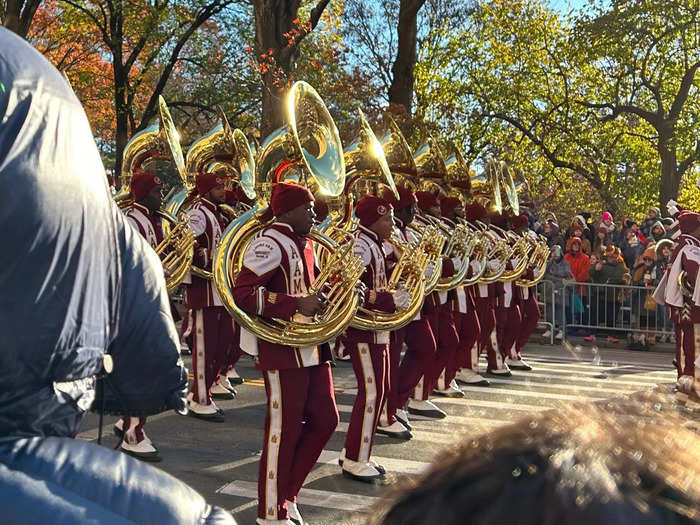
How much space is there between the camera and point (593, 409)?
2.74 feet

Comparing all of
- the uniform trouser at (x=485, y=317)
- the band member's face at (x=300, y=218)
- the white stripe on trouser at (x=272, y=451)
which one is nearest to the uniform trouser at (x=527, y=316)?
the uniform trouser at (x=485, y=317)

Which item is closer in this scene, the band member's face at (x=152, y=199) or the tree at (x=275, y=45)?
the band member's face at (x=152, y=199)

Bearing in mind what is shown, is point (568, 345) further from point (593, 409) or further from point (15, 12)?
point (593, 409)

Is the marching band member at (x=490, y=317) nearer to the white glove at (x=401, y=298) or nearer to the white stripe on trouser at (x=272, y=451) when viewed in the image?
the white glove at (x=401, y=298)

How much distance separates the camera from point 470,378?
11164mm

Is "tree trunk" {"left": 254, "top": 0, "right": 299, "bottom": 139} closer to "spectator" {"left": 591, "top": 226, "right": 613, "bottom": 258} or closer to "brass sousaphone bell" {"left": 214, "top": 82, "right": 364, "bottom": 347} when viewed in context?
"spectator" {"left": 591, "top": 226, "right": 613, "bottom": 258}

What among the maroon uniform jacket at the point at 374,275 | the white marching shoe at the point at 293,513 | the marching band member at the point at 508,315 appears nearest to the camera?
the white marching shoe at the point at 293,513

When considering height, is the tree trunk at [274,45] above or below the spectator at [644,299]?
above

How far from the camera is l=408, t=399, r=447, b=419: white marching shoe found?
8.91 metres

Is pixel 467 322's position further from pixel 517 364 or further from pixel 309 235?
pixel 309 235

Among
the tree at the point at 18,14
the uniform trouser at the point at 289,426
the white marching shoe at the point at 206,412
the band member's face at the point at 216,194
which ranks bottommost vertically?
the white marching shoe at the point at 206,412

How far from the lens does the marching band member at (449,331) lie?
9.16 m

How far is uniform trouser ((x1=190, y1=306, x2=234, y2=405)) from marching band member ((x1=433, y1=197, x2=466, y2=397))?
6.41ft

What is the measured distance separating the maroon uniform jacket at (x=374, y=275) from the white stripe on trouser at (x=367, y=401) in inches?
3.8
